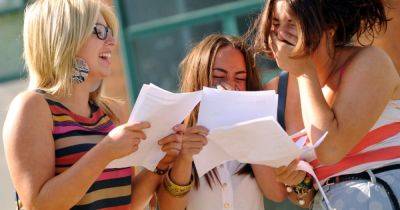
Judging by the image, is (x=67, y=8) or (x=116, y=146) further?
(x=67, y=8)

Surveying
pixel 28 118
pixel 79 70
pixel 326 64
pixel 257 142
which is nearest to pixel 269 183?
pixel 257 142

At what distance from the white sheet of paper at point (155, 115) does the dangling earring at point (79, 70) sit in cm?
29

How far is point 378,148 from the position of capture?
2.68 metres

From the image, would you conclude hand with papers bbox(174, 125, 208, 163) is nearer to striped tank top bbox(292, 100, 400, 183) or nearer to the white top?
the white top

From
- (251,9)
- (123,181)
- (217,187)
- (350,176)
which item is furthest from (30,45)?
(251,9)

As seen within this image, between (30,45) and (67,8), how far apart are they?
0.18m

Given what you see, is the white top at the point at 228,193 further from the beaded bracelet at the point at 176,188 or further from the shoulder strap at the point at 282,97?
the shoulder strap at the point at 282,97

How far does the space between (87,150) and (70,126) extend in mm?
95

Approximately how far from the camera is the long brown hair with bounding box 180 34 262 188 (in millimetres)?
3125

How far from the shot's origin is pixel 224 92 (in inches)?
106

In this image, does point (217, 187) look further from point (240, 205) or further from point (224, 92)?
point (224, 92)

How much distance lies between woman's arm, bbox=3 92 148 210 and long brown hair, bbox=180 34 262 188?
0.51 metres

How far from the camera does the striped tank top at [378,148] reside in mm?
2664

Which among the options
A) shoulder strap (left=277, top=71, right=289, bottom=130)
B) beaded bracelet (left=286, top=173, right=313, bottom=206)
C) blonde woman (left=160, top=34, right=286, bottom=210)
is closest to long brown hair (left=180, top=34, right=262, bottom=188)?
blonde woman (left=160, top=34, right=286, bottom=210)
